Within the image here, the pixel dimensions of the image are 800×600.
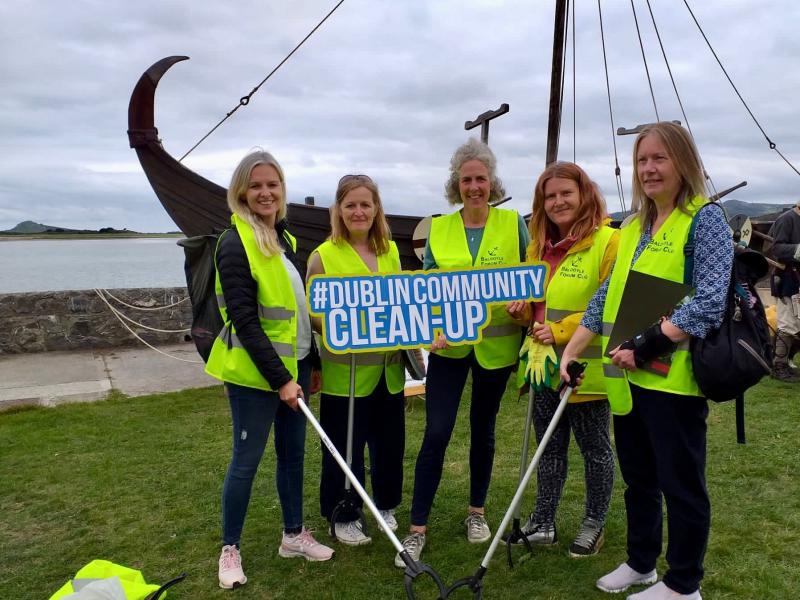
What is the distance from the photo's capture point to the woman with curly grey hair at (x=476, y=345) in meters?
2.76

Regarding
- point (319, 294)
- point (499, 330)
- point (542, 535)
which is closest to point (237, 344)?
point (319, 294)

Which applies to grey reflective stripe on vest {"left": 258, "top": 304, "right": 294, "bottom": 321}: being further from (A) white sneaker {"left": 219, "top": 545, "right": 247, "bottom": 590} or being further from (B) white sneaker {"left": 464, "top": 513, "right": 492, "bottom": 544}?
(B) white sneaker {"left": 464, "top": 513, "right": 492, "bottom": 544}

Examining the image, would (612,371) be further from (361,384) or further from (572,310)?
(361,384)

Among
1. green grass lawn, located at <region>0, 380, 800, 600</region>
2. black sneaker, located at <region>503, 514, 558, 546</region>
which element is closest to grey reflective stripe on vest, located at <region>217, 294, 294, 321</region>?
green grass lawn, located at <region>0, 380, 800, 600</region>

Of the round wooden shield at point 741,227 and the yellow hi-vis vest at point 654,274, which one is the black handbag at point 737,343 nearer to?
the yellow hi-vis vest at point 654,274

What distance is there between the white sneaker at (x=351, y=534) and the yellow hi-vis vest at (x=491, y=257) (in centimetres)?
99

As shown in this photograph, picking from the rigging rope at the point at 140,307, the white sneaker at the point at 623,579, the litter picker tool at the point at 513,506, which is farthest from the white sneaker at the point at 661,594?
the rigging rope at the point at 140,307

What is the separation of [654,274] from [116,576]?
2.21 meters

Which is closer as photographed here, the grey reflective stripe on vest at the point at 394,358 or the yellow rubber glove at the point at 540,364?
the yellow rubber glove at the point at 540,364

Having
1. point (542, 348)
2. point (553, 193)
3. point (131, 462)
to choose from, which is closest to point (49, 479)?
point (131, 462)

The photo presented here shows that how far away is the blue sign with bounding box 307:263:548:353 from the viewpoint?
2.64m

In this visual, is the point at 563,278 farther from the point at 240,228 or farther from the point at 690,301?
the point at 240,228

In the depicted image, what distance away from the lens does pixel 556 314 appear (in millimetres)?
2629

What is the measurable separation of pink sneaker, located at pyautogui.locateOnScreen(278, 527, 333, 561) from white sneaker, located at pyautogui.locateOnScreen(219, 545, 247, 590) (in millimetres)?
236
